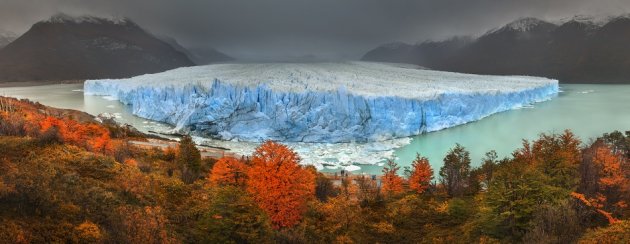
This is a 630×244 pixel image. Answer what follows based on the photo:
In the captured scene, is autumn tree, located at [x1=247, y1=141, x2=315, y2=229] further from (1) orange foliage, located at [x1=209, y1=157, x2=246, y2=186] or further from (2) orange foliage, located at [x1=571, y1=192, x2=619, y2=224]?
(2) orange foliage, located at [x1=571, y1=192, x2=619, y2=224]

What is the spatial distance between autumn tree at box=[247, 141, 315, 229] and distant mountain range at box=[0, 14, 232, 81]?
130 metres

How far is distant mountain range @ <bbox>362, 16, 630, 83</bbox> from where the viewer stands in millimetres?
116188

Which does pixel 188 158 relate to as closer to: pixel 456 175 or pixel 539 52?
pixel 456 175

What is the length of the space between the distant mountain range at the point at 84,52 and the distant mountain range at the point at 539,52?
8507 centimetres

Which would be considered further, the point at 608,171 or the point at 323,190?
the point at 323,190

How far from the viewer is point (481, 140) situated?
3027 cm

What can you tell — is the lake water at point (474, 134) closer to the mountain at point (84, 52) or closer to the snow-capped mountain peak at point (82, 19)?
the mountain at point (84, 52)

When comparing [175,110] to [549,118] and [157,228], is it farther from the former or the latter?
[549,118]

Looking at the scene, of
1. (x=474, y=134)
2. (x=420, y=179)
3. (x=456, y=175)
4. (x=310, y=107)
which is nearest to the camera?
(x=420, y=179)

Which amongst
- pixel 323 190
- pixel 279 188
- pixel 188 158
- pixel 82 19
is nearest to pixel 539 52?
pixel 323 190

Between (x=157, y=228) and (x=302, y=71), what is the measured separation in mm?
37364

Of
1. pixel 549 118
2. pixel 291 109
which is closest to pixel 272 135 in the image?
pixel 291 109

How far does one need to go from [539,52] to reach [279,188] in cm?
15463

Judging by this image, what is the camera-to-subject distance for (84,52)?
474 feet
